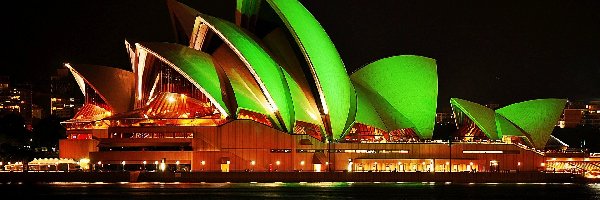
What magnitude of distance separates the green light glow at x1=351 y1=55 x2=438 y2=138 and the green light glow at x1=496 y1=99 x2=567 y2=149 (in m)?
7.44

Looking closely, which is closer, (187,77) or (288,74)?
(187,77)

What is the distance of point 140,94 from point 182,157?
646cm

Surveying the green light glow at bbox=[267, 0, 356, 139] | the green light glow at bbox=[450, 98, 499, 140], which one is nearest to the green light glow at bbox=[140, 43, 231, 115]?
the green light glow at bbox=[267, 0, 356, 139]

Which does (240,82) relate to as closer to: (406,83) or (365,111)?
(365,111)

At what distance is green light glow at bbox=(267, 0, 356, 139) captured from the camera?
74.4 metres

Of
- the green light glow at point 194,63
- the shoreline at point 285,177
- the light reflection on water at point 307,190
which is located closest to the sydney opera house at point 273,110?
the green light glow at point 194,63

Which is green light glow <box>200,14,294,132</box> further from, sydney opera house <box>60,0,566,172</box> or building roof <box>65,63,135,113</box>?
building roof <box>65,63,135,113</box>

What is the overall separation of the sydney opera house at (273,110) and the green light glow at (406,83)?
75 millimetres

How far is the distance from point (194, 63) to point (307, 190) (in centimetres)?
1306

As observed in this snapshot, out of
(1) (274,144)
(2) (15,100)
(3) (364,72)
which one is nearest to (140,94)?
(1) (274,144)

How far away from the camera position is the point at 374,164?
3275 inches

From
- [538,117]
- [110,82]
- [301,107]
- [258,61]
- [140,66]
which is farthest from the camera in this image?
[538,117]

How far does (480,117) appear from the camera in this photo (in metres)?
84.8

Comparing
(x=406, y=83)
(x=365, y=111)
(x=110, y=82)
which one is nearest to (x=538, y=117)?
(x=406, y=83)
